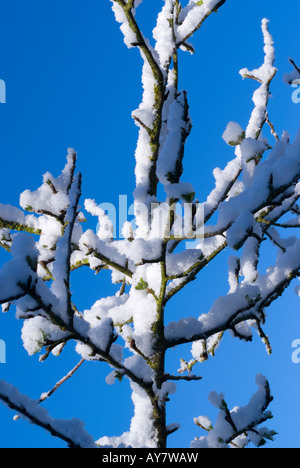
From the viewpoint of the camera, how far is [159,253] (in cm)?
230

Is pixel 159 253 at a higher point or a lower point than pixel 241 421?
higher

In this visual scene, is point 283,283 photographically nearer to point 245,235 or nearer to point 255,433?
point 245,235

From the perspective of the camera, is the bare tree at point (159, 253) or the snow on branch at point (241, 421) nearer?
the bare tree at point (159, 253)

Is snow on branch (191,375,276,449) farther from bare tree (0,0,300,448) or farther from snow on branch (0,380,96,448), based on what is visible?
snow on branch (0,380,96,448)

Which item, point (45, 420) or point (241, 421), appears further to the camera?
point (241, 421)

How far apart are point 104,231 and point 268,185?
194cm

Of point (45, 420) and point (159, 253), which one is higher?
point (159, 253)

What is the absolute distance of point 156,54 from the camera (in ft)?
10.4

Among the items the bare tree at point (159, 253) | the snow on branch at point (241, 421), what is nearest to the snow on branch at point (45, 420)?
the bare tree at point (159, 253)

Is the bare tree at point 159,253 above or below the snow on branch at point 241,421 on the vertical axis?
above

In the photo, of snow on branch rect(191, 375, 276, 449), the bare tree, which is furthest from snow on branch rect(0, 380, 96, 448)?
snow on branch rect(191, 375, 276, 449)

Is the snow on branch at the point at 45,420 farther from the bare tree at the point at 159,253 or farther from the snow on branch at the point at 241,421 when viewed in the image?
the snow on branch at the point at 241,421

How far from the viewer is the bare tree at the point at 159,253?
80.6 inches
